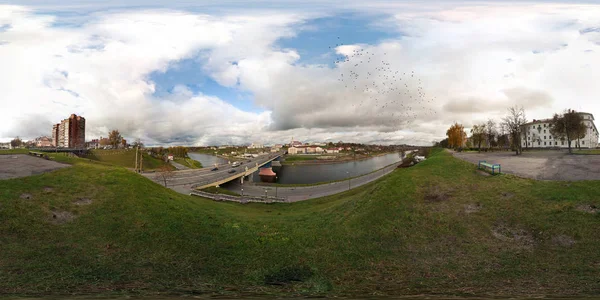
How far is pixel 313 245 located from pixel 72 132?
14012cm

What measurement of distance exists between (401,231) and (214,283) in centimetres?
862

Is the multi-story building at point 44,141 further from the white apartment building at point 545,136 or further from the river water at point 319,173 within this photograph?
the white apartment building at point 545,136

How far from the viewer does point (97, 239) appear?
39.1 ft

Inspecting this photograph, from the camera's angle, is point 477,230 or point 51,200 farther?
point 51,200

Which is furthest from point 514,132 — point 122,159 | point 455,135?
point 122,159

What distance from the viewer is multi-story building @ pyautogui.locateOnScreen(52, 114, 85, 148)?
11206 centimetres

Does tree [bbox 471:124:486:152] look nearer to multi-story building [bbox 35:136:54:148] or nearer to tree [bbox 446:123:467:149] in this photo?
tree [bbox 446:123:467:149]

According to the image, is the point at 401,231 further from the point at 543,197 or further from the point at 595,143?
the point at 595,143

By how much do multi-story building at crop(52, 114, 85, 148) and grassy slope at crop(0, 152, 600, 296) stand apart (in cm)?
12336

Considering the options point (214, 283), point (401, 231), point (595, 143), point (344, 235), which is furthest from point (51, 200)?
point (595, 143)

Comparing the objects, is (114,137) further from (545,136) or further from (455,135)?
(545,136)

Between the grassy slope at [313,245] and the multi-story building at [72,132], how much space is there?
123356 millimetres

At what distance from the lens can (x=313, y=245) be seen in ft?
40.0

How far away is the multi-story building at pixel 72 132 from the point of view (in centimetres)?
11206
